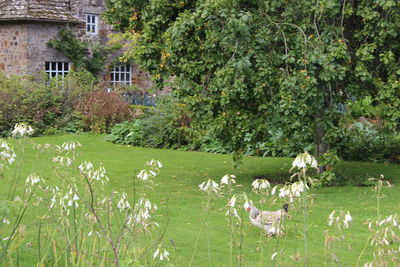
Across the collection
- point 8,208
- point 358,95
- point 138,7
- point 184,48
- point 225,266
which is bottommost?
point 225,266

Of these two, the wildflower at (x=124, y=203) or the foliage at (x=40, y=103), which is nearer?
the wildflower at (x=124, y=203)

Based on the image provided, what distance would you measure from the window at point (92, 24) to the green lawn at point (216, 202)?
7.74m

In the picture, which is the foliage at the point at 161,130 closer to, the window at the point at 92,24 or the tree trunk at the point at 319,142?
the tree trunk at the point at 319,142

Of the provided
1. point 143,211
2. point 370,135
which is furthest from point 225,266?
point 370,135

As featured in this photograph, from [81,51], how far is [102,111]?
5718 mm

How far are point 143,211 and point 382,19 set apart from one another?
24.4 feet

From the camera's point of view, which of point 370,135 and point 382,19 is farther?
point 370,135

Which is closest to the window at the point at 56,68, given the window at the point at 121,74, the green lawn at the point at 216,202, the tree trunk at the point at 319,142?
the window at the point at 121,74

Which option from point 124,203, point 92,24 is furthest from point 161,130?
point 124,203

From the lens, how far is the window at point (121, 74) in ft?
86.9

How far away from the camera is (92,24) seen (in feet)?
84.5

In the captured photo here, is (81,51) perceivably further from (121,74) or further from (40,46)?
(121,74)

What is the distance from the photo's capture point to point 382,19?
10.4 m

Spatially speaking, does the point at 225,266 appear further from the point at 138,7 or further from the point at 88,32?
the point at 88,32
